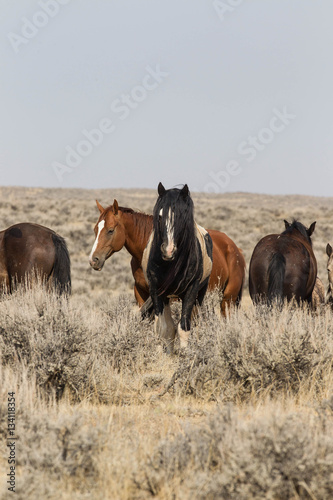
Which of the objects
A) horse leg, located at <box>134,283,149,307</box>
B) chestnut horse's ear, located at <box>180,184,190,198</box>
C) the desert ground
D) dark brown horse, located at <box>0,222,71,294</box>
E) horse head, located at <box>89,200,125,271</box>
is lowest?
the desert ground

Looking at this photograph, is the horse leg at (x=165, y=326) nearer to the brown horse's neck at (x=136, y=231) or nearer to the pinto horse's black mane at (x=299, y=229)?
the brown horse's neck at (x=136, y=231)

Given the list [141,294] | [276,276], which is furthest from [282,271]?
[141,294]

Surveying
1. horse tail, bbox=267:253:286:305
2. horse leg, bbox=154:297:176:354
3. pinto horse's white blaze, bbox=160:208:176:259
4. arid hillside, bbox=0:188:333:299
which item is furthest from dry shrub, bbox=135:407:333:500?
arid hillside, bbox=0:188:333:299

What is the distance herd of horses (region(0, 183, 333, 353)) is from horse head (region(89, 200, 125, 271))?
0.04 ft

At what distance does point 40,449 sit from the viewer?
3078mm

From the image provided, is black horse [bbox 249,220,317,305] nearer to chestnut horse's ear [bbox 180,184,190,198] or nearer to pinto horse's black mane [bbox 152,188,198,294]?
pinto horse's black mane [bbox 152,188,198,294]

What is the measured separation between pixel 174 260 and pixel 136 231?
5.55 feet


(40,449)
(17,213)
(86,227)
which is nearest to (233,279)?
(40,449)

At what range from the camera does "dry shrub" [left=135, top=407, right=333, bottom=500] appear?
274 cm

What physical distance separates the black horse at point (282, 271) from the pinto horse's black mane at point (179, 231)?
6.37ft

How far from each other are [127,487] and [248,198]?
7666 centimetres

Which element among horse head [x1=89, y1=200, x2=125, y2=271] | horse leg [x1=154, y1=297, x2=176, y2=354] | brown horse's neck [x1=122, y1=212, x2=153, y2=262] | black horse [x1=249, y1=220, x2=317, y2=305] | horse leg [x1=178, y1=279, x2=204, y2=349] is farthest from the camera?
black horse [x1=249, y1=220, x2=317, y2=305]

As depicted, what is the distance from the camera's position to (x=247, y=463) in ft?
9.17

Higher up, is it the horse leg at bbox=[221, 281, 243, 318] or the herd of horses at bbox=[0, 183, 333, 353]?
the herd of horses at bbox=[0, 183, 333, 353]
